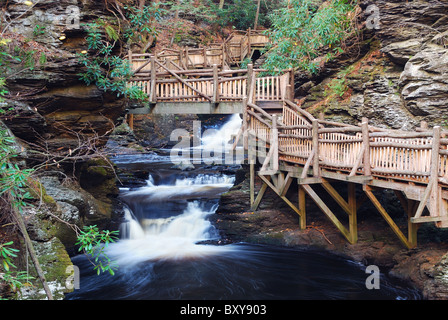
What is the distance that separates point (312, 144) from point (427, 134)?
342 centimetres

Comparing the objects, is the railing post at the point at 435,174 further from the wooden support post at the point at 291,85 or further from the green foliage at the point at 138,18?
the green foliage at the point at 138,18

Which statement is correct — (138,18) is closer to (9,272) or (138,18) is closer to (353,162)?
(353,162)

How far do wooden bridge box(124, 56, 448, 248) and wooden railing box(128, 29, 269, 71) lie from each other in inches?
245

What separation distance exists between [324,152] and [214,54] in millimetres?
15114

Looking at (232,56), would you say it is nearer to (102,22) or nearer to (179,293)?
(102,22)

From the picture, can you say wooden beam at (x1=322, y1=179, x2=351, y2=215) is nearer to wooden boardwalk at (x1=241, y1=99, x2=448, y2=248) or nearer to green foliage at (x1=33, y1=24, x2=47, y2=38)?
wooden boardwalk at (x1=241, y1=99, x2=448, y2=248)

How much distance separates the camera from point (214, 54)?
24.1m

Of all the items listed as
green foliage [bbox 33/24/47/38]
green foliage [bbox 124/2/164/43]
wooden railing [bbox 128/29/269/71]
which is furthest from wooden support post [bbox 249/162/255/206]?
wooden railing [bbox 128/29/269/71]

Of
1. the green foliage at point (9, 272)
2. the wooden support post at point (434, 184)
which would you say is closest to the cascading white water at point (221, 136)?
→ the wooden support post at point (434, 184)

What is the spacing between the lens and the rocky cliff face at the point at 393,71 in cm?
1161

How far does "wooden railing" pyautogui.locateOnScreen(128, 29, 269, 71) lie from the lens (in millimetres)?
22125

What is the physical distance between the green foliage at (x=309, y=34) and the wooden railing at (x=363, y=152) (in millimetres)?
3918

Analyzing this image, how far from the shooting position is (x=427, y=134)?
8.08 meters

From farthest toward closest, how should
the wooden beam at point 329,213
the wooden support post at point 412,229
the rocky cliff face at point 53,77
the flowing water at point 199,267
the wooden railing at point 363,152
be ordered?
1. the wooden beam at point 329,213
2. the rocky cliff face at point 53,77
3. the wooden support post at point 412,229
4. the flowing water at point 199,267
5. the wooden railing at point 363,152
